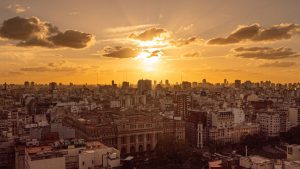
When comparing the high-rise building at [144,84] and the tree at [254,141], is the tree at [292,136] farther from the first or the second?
the high-rise building at [144,84]

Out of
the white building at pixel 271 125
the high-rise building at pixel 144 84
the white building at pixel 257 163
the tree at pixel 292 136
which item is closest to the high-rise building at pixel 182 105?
the white building at pixel 271 125

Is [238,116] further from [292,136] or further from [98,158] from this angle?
[98,158]

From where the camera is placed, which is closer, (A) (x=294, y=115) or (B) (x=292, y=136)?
(B) (x=292, y=136)

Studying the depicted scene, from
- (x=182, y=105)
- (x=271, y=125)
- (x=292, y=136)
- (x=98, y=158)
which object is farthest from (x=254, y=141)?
(x=98, y=158)

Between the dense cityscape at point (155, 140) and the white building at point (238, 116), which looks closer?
the dense cityscape at point (155, 140)

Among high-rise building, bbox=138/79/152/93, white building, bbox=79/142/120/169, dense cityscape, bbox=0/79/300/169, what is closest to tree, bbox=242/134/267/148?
dense cityscape, bbox=0/79/300/169

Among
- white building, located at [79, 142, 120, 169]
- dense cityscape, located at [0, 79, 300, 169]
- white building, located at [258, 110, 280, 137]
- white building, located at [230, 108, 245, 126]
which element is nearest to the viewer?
white building, located at [79, 142, 120, 169]

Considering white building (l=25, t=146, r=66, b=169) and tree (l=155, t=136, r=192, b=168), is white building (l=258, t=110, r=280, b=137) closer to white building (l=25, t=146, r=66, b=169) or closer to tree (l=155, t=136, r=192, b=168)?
tree (l=155, t=136, r=192, b=168)

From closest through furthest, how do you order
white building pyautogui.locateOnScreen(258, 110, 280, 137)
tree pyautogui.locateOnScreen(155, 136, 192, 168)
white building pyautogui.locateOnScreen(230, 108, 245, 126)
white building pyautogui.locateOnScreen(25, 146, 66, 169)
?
white building pyautogui.locateOnScreen(25, 146, 66, 169) → tree pyautogui.locateOnScreen(155, 136, 192, 168) → white building pyautogui.locateOnScreen(258, 110, 280, 137) → white building pyautogui.locateOnScreen(230, 108, 245, 126)

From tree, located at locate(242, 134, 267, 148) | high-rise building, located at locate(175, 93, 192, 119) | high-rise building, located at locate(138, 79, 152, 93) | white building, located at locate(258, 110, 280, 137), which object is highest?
high-rise building, located at locate(138, 79, 152, 93)

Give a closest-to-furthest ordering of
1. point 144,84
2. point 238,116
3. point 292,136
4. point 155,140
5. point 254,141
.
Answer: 1. point 155,140
2. point 254,141
3. point 292,136
4. point 238,116
5. point 144,84

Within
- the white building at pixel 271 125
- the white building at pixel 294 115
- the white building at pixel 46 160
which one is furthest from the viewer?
the white building at pixel 294 115
